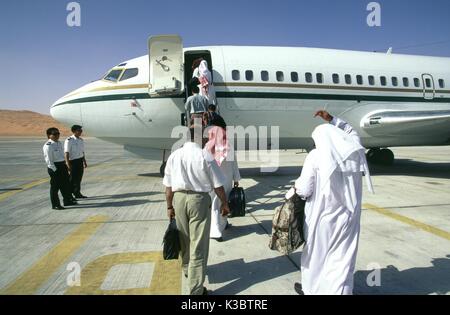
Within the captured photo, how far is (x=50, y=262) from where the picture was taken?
4.29 meters

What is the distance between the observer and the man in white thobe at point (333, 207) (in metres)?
3.04

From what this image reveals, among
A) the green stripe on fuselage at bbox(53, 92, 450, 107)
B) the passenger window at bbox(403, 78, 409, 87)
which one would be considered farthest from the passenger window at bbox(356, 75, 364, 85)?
the passenger window at bbox(403, 78, 409, 87)

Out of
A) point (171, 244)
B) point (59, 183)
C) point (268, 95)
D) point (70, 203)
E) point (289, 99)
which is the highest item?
point (268, 95)

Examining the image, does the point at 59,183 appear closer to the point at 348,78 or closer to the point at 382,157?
the point at 348,78

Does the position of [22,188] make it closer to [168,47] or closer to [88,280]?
[168,47]

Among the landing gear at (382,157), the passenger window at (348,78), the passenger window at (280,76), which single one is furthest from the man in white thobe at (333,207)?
the landing gear at (382,157)

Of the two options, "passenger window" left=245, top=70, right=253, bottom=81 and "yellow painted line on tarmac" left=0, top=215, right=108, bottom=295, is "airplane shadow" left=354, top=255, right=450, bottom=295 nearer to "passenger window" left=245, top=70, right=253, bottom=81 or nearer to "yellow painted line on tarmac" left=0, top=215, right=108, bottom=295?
"yellow painted line on tarmac" left=0, top=215, right=108, bottom=295

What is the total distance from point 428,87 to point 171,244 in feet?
40.5

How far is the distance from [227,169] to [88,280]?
265 centimetres

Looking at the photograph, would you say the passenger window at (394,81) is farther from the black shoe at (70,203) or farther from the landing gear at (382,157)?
the black shoe at (70,203)

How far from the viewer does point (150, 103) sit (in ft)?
29.9

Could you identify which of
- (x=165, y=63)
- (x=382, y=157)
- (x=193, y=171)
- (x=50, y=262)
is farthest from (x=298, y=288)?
(x=382, y=157)

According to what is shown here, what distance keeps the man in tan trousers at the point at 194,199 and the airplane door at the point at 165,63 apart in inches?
233
